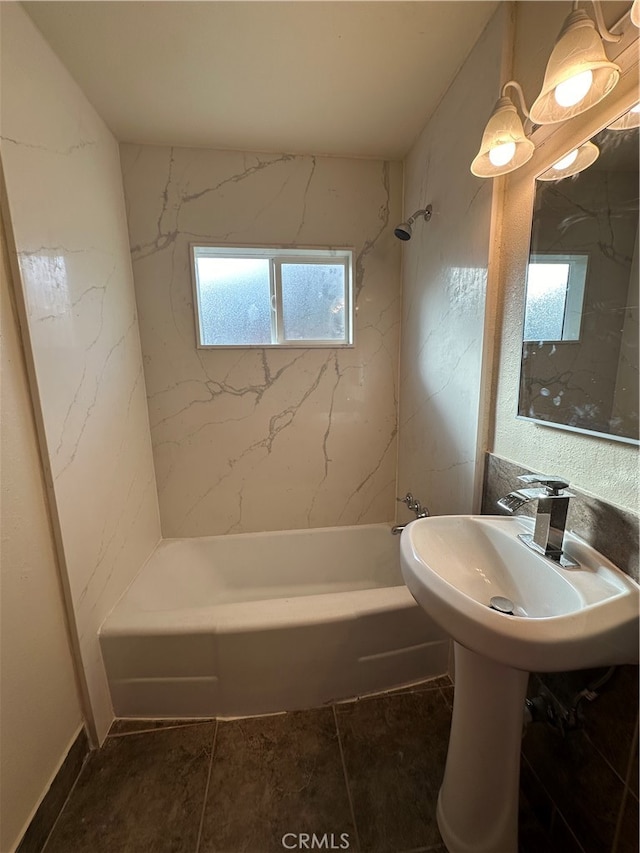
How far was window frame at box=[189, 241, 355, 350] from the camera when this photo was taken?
1.77 meters

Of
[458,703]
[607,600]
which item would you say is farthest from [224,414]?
[607,600]

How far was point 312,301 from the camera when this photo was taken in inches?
75.2

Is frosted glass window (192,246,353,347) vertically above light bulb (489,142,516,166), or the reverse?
light bulb (489,142,516,166)

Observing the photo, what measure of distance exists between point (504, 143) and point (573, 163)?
0.18 meters

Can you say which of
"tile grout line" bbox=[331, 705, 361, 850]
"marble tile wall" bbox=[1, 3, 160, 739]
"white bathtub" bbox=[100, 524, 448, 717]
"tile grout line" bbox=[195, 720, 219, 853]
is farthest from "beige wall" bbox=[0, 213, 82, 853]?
"tile grout line" bbox=[331, 705, 361, 850]

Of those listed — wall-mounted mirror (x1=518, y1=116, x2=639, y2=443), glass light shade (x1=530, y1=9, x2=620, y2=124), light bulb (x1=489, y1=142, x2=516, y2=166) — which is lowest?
wall-mounted mirror (x1=518, y1=116, x2=639, y2=443)

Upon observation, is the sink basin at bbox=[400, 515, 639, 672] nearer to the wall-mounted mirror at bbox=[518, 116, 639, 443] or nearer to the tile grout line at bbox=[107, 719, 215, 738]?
the wall-mounted mirror at bbox=[518, 116, 639, 443]

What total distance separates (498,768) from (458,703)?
0.15m

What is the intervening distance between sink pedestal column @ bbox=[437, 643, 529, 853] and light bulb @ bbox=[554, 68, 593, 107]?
1264 millimetres

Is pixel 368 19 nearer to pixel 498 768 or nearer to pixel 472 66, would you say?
pixel 472 66

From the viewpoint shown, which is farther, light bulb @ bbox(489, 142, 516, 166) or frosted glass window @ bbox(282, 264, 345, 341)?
frosted glass window @ bbox(282, 264, 345, 341)

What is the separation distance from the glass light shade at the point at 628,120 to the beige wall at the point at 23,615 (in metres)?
1.51

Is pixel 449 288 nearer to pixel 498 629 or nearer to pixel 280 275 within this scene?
pixel 280 275

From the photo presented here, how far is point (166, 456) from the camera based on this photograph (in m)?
1.86
